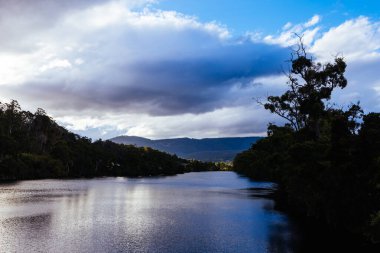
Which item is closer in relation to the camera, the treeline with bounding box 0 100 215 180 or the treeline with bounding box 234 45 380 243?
the treeline with bounding box 234 45 380 243

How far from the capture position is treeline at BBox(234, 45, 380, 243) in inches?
1563

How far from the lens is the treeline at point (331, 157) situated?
39.7m

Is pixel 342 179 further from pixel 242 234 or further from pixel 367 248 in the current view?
pixel 242 234

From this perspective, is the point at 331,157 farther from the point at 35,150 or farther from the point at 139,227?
the point at 35,150

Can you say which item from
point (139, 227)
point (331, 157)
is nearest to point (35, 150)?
point (139, 227)

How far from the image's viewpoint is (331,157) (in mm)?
44188

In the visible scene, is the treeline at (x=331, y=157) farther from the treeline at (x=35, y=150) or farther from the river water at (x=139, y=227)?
the treeline at (x=35, y=150)

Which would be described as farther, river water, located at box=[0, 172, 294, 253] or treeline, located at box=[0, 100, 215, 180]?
treeline, located at box=[0, 100, 215, 180]

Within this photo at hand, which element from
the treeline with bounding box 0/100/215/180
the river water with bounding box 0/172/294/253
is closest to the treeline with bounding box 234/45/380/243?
the river water with bounding box 0/172/294/253

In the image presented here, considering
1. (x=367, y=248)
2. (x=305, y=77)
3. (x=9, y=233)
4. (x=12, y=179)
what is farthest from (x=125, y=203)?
(x=12, y=179)

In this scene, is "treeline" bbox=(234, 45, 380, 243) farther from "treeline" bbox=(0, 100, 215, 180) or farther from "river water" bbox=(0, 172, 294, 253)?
"treeline" bbox=(0, 100, 215, 180)

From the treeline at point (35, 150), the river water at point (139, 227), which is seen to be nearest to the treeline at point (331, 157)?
the river water at point (139, 227)

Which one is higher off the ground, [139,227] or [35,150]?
[35,150]

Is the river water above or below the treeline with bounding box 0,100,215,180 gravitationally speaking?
below
